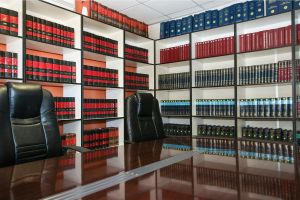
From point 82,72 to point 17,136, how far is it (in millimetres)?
1420

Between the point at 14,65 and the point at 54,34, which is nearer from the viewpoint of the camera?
the point at 14,65

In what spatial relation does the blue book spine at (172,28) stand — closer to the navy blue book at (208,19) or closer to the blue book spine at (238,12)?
the navy blue book at (208,19)

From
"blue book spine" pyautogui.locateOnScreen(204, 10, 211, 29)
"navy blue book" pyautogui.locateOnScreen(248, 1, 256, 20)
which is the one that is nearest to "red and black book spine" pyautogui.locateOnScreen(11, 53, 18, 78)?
"blue book spine" pyautogui.locateOnScreen(204, 10, 211, 29)

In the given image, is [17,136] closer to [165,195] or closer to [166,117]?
[165,195]

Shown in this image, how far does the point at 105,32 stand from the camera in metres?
3.46

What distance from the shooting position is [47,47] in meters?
2.64

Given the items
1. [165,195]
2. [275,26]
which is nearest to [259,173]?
[165,195]

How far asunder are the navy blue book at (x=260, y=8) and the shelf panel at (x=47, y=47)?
8.38 feet

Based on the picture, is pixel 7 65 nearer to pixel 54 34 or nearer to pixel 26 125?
pixel 54 34

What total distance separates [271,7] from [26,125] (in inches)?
127

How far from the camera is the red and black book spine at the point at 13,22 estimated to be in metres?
2.21

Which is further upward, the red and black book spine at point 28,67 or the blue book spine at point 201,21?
the blue book spine at point 201,21

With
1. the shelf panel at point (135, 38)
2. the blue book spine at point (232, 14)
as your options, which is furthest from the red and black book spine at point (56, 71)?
the blue book spine at point (232, 14)

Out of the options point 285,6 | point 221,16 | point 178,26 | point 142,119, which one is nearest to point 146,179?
point 142,119
